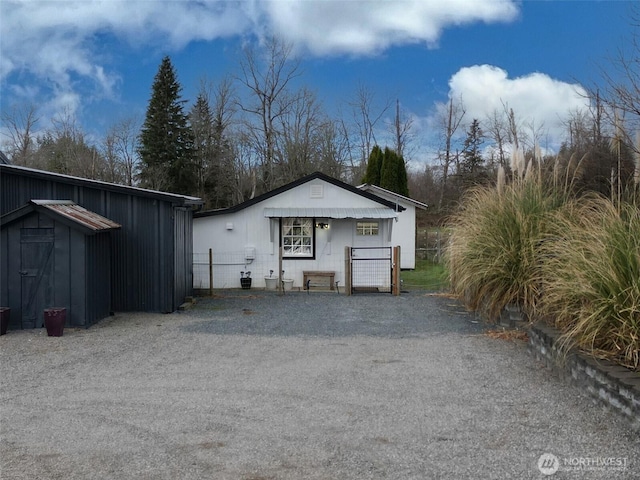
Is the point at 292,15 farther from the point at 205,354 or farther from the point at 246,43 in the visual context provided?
the point at 246,43

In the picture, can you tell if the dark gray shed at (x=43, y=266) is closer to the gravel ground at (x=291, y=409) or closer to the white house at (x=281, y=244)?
the gravel ground at (x=291, y=409)

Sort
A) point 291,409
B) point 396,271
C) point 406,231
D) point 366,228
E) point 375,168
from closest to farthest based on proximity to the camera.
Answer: point 291,409 → point 396,271 → point 366,228 → point 406,231 → point 375,168

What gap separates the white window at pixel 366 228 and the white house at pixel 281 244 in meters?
0.31

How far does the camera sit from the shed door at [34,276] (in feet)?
28.8

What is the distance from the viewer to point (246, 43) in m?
33.2

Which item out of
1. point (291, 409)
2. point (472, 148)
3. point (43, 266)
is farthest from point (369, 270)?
point (472, 148)

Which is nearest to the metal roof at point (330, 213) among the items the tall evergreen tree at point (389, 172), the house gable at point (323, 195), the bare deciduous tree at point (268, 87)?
the house gable at point (323, 195)

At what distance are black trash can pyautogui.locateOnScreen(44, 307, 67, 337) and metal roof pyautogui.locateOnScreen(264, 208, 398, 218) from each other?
6823 millimetres

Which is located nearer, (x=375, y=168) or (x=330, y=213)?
(x=330, y=213)

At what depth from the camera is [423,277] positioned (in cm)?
1792

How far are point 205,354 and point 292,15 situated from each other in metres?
8.24

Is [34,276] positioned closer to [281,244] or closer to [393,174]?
[281,244]

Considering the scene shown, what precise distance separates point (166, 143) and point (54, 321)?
2492 centimetres

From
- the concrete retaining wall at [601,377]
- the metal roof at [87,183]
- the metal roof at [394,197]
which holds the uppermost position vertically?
the metal roof at [394,197]
